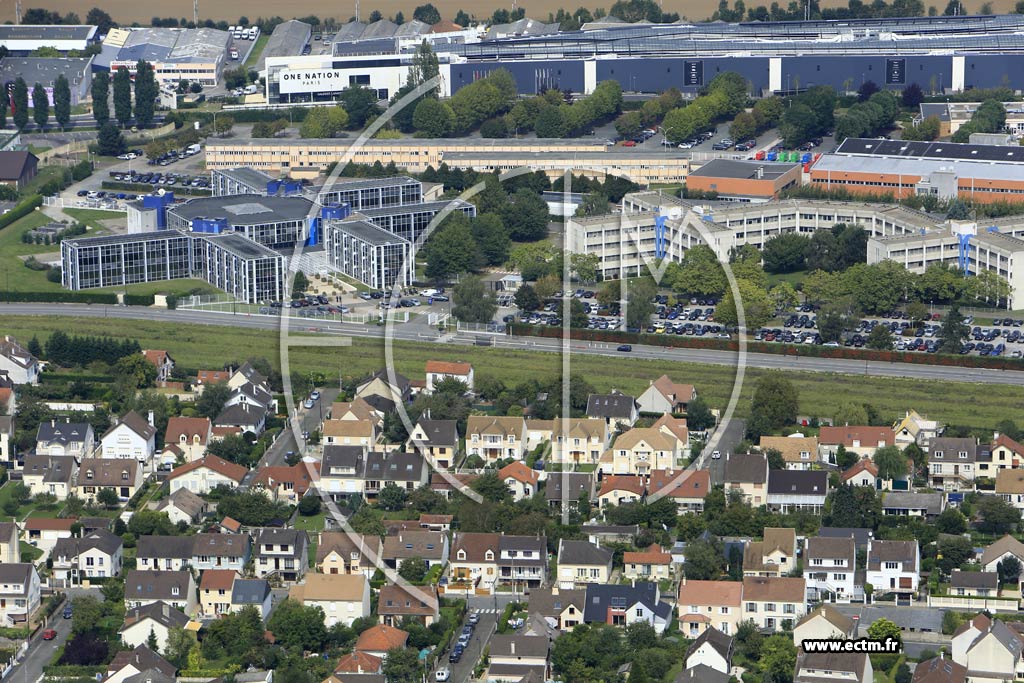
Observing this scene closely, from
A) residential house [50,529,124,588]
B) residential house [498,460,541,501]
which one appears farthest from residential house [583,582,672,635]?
residential house [50,529,124,588]

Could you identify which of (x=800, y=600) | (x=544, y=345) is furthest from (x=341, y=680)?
(x=544, y=345)

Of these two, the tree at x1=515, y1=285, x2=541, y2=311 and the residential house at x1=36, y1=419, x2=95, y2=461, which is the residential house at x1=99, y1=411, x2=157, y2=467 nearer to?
the residential house at x1=36, y1=419, x2=95, y2=461

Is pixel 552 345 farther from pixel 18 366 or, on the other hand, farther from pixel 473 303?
pixel 18 366

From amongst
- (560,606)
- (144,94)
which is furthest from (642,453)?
(144,94)

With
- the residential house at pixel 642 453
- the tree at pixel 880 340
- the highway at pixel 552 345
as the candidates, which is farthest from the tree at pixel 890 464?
the tree at pixel 880 340

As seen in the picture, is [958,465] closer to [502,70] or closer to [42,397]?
[42,397]

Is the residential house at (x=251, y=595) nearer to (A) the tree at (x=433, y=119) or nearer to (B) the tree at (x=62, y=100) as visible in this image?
(A) the tree at (x=433, y=119)

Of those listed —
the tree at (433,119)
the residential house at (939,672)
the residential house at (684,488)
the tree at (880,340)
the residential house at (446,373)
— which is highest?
the tree at (433,119)
